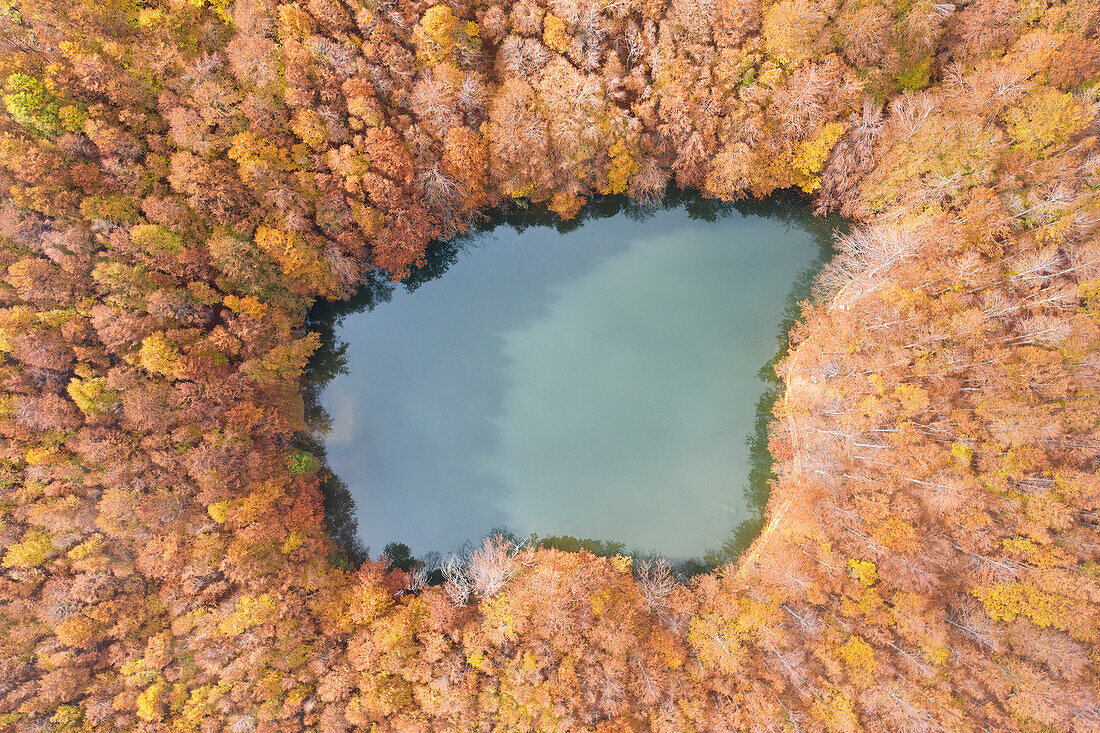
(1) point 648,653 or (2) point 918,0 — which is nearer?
(2) point 918,0

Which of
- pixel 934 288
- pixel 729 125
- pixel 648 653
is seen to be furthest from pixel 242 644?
pixel 934 288

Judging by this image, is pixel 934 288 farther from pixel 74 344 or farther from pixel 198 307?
pixel 74 344

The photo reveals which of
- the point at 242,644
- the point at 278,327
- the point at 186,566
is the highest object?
the point at 278,327

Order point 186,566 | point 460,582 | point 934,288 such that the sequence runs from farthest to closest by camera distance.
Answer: point 460,582
point 934,288
point 186,566

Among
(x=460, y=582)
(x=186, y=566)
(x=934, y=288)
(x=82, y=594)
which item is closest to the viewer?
(x=82, y=594)

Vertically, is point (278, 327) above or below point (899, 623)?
above

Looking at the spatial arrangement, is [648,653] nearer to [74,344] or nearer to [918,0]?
[74,344]

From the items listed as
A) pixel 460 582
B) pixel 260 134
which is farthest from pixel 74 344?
pixel 460 582
